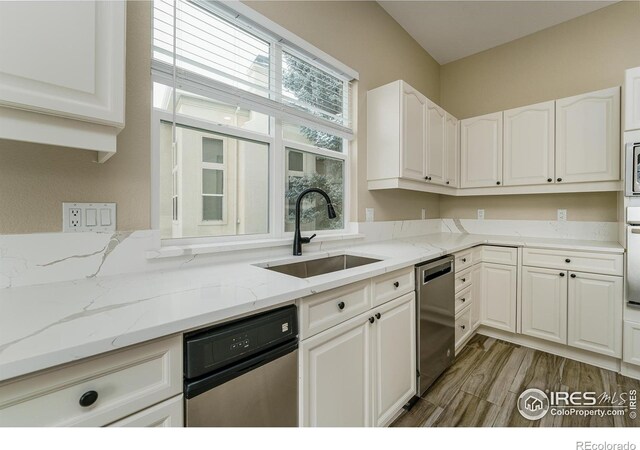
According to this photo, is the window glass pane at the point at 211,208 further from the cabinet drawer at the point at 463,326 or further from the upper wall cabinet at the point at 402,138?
the cabinet drawer at the point at 463,326

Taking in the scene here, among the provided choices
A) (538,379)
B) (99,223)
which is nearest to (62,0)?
(99,223)

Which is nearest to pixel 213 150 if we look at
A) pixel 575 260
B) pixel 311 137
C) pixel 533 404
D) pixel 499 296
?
pixel 311 137

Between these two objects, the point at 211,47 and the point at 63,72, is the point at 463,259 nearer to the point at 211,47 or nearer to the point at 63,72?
the point at 211,47

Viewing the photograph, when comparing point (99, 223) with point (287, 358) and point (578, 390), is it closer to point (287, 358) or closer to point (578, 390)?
point (287, 358)

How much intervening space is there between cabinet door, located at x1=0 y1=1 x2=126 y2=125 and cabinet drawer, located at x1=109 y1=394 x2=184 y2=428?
2.90 feet

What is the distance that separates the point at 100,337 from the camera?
0.62 m

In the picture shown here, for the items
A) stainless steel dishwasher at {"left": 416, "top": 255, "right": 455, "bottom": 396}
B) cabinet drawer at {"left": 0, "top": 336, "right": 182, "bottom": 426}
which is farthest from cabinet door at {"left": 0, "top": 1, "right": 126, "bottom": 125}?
stainless steel dishwasher at {"left": 416, "top": 255, "right": 455, "bottom": 396}

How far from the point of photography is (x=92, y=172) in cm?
113

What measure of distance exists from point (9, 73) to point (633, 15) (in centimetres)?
414

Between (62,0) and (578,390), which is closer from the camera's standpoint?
(62,0)

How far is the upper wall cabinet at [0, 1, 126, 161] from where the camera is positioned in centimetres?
78

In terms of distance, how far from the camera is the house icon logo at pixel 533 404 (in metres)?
1.62

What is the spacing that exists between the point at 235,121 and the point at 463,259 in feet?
6.49

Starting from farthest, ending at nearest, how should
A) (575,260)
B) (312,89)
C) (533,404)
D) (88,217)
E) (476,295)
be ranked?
(476,295), (575,260), (312,89), (533,404), (88,217)
